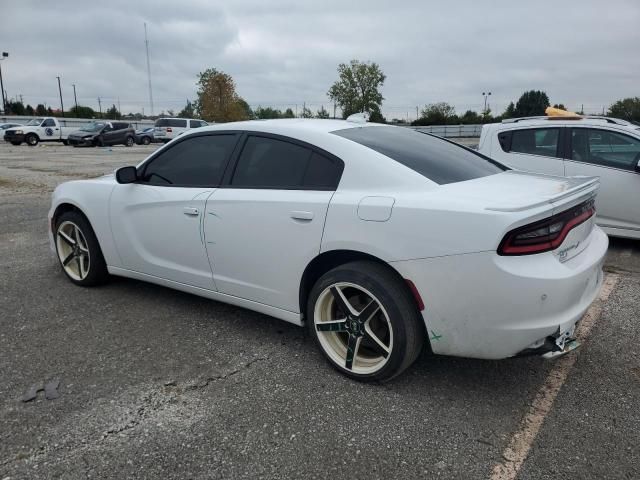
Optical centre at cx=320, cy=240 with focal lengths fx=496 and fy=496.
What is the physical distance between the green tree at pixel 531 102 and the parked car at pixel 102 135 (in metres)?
57.5

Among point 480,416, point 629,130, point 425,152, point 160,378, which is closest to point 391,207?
point 425,152

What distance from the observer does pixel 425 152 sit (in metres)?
3.18

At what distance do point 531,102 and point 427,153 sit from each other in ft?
260

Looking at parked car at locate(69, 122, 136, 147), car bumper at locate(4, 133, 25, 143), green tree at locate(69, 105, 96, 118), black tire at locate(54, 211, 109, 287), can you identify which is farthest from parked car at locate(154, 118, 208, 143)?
green tree at locate(69, 105, 96, 118)

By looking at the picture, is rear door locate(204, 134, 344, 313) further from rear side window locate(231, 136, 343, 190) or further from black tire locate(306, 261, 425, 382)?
black tire locate(306, 261, 425, 382)

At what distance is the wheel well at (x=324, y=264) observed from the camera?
270 centimetres

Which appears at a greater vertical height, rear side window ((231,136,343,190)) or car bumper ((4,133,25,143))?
car bumper ((4,133,25,143))

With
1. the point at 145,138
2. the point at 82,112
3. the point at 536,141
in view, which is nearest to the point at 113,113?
the point at 82,112

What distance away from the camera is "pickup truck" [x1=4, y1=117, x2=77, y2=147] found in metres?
28.2

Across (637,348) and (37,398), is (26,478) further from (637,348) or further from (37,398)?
(637,348)

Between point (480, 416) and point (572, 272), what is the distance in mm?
854

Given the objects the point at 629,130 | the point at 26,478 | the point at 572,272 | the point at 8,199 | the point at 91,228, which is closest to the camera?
the point at 26,478

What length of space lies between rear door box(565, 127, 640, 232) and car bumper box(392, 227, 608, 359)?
12.0ft

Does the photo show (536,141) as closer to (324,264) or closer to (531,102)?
(324,264)
